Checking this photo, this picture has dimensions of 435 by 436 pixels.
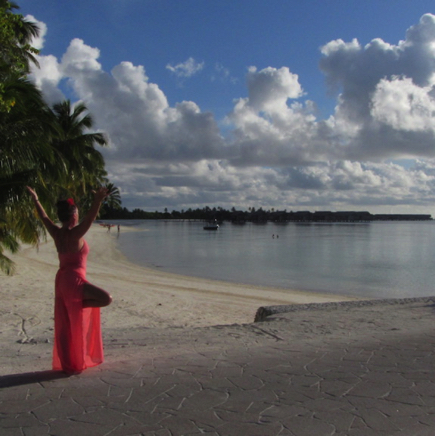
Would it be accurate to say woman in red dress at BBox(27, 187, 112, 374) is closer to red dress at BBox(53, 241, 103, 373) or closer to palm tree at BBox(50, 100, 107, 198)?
red dress at BBox(53, 241, 103, 373)

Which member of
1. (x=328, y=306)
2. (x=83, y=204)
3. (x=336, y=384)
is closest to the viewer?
(x=336, y=384)

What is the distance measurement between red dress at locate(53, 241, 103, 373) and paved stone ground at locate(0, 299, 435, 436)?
0.20 metres

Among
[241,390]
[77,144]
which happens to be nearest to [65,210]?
[241,390]

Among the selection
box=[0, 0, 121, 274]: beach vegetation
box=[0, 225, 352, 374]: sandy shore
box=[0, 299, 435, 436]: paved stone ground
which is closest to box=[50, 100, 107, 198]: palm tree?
box=[0, 225, 352, 374]: sandy shore

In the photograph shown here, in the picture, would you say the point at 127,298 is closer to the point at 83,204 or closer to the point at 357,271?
the point at 357,271

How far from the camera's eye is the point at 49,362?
5.17 meters

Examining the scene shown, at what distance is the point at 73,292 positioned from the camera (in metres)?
4.16

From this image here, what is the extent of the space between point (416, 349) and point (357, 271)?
27.3m

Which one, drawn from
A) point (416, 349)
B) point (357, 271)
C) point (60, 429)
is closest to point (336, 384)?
point (416, 349)

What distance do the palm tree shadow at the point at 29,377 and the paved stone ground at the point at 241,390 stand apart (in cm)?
1

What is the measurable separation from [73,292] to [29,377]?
96 centimetres

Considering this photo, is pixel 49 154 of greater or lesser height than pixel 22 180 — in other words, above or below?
above

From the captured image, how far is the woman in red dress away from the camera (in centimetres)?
416

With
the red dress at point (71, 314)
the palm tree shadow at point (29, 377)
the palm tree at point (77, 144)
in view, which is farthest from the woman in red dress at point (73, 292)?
the palm tree at point (77, 144)
